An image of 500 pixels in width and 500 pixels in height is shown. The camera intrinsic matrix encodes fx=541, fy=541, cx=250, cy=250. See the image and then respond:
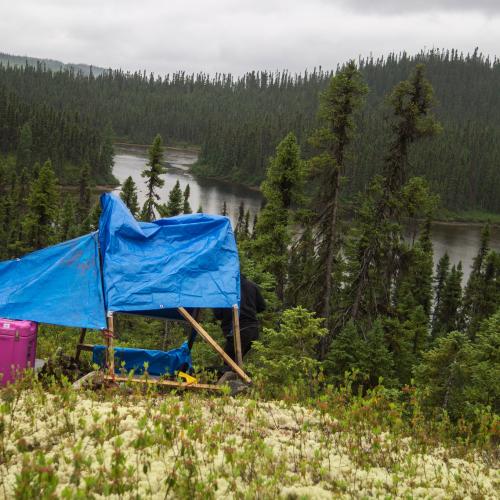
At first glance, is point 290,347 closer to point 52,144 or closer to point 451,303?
point 451,303

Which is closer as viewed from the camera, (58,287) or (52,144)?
(58,287)


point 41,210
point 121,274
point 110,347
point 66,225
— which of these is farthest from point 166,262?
point 66,225

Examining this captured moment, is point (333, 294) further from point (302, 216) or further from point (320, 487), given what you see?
point (320, 487)

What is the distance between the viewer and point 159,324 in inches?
1375

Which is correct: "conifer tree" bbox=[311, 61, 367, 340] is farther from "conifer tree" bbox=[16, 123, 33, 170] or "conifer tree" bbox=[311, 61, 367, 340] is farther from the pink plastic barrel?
"conifer tree" bbox=[16, 123, 33, 170]

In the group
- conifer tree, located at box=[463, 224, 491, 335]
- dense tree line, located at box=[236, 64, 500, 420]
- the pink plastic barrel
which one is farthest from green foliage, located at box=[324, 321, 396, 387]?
conifer tree, located at box=[463, 224, 491, 335]

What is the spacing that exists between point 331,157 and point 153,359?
1597 cm

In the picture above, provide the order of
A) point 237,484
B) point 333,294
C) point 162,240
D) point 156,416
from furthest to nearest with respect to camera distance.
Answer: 1. point 333,294
2. point 162,240
3. point 156,416
4. point 237,484

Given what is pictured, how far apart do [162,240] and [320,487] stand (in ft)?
20.5

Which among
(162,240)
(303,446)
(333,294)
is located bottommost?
(333,294)

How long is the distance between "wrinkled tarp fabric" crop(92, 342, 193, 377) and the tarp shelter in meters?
1.23

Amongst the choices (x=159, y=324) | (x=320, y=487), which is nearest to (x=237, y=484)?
(x=320, y=487)

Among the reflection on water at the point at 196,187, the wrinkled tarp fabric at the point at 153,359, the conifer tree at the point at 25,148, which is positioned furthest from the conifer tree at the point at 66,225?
the conifer tree at the point at 25,148

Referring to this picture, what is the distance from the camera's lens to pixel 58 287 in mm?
9797
